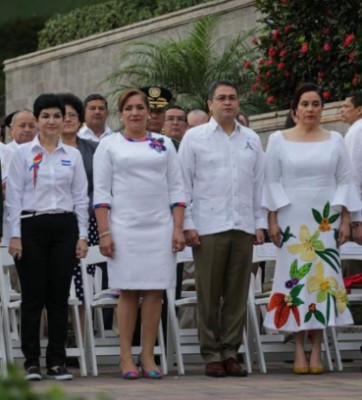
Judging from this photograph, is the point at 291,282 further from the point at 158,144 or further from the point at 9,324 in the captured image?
the point at 9,324

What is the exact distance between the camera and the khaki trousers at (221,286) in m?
10.3

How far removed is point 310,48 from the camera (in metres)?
16.4

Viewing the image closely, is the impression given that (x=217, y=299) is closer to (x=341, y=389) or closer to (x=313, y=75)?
(x=341, y=389)

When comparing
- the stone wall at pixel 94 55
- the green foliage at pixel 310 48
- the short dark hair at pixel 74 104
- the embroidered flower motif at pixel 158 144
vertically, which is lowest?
the embroidered flower motif at pixel 158 144

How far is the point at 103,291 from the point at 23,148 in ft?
4.33

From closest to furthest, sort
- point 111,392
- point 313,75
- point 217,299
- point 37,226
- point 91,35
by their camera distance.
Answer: point 111,392, point 37,226, point 217,299, point 313,75, point 91,35

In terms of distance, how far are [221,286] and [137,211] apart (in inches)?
37.1

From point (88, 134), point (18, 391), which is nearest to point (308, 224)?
point (88, 134)

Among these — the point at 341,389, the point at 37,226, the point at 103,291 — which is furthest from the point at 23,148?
the point at 341,389

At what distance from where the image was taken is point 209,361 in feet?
33.4

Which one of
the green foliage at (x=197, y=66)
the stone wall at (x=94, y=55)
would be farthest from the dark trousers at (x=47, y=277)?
the stone wall at (x=94, y=55)

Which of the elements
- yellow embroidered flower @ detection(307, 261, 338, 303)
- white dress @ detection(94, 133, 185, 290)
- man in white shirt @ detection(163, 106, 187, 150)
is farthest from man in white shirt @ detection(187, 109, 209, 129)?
white dress @ detection(94, 133, 185, 290)

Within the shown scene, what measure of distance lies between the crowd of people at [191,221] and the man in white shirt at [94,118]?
1592 millimetres

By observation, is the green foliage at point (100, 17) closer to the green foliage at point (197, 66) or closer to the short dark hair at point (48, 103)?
the green foliage at point (197, 66)
